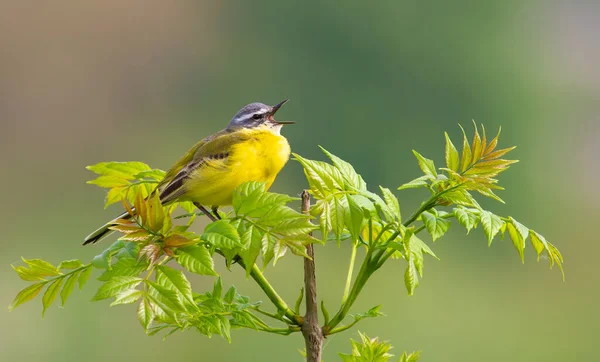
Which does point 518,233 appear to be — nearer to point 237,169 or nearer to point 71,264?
point 71,264

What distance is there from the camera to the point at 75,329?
37.8 feet

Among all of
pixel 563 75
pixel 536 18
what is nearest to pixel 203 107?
pixel 563 75

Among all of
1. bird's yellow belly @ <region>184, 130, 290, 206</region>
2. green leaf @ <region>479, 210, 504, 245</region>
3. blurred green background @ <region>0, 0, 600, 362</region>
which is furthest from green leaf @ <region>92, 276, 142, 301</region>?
blurred green background @ <region>0, 0, 600, 362</region>

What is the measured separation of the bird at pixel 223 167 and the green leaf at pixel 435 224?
746 millimetres

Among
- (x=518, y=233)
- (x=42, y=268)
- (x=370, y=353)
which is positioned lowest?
(x=370, y=353)

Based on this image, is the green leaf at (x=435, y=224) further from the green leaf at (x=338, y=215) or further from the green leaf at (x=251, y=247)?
Result: the green leaf at (x=251, y=247)

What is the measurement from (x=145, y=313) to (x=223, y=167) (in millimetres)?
1003

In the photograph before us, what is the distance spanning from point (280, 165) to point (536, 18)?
30.4 m

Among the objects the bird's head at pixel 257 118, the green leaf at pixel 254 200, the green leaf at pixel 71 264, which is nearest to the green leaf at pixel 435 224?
the green leaf at pixel 254 200

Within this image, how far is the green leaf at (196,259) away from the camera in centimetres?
122

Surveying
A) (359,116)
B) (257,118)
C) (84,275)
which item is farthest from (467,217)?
(359,116)

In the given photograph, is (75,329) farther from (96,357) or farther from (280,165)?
(280,165)

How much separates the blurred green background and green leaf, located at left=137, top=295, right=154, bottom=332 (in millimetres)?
10836

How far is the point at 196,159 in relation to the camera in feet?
7.31
